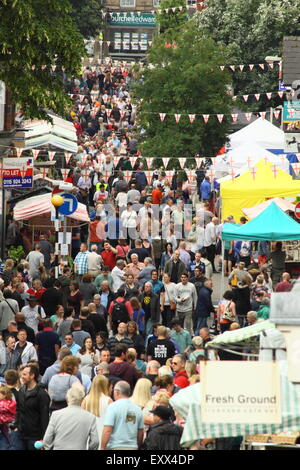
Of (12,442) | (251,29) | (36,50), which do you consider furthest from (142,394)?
(251,29)

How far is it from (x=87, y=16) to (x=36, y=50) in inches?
2477

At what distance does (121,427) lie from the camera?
543 inches

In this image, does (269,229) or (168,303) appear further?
(269,229)

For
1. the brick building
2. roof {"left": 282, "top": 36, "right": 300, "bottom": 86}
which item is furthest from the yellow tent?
the brick building

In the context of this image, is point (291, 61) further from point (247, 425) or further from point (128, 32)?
point (128, 32)

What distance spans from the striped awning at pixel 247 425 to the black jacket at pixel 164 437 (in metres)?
1.07

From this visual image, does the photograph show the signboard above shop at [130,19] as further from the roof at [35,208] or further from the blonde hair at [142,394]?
the blonde hair at [142,394]

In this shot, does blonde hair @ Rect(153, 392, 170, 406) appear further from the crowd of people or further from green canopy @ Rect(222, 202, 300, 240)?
green canopy @ Rect(222, 202, 300, 240)

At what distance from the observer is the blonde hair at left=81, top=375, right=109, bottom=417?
14.6 meters

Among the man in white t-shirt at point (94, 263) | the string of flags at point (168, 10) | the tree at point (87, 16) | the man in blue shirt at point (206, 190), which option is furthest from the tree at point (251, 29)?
the man in white t-shirt at point (94, 263)

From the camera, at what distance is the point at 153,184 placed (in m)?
39.5

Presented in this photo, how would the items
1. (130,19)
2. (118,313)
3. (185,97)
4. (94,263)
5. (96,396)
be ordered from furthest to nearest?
(130,19) < (185,97) < (94,263) < (118,313) < (96,396)

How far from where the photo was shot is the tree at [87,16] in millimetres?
85750
